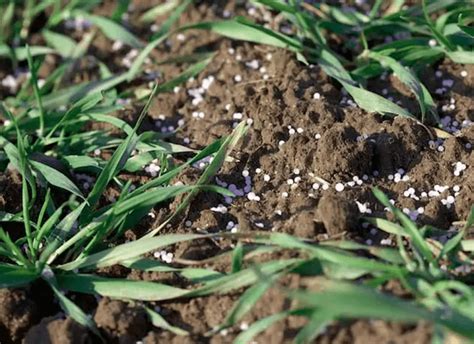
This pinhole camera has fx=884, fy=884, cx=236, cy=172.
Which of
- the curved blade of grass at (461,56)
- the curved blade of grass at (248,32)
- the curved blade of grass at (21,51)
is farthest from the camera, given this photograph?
the curved blade of grass at (21,51)

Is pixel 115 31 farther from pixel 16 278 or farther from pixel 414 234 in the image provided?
pixel 414 234

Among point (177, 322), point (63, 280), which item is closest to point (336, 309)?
point (177, 322)

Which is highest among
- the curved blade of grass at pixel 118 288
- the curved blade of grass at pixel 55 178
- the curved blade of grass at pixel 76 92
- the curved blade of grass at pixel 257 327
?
the curved blade of grass at pixel 76 92

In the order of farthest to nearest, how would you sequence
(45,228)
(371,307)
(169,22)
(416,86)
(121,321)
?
(169,22) → (416,86) → (45,228) → (121,321) → (371,307)

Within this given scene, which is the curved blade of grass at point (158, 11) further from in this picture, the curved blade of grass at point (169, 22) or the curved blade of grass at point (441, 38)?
the curved blade of grass at point (441, 38)

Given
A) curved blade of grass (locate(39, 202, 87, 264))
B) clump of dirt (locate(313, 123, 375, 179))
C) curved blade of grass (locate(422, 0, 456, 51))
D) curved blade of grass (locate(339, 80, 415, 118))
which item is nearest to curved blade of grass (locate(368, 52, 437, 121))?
curved blade of grass (locate(339, 80, 415, 118))

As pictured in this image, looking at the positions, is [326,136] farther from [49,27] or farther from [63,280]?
[49,27]

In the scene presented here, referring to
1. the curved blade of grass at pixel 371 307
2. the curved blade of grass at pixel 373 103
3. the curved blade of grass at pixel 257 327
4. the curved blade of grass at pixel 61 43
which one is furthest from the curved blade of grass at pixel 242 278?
the curved blade of grass at pixel 61 43

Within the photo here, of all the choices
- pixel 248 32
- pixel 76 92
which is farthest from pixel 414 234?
pixel 76 92

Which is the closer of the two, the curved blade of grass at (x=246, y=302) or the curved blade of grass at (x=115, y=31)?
the curved blade of grass at (x=246, y=302)
